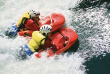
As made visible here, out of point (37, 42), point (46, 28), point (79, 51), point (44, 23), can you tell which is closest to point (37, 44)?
point (37, 42)

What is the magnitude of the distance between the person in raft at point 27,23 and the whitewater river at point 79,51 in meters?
0.36

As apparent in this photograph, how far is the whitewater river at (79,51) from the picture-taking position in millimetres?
5984

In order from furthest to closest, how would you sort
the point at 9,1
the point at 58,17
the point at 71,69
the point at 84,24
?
the point at 9,1
the point at 84,24
the point at 58,17
the point at 71,69

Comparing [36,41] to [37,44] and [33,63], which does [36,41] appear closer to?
[37,44]

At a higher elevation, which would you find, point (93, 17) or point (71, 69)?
point (93, 17)

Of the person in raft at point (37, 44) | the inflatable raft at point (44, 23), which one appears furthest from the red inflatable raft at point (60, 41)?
the inflatable raft at point (44, 23)

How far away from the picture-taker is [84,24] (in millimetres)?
7664

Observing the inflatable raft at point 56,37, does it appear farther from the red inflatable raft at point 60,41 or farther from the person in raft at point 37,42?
the person in raft at point 37,42

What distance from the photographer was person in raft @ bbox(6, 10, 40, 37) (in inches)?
259

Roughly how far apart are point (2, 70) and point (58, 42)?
2.42 m

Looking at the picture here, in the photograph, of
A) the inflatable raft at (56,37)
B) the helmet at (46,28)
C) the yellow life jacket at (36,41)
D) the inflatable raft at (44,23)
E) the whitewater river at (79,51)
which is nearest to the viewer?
the helmet at (46,28)

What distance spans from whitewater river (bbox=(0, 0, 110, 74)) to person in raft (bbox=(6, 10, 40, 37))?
14.3 inches

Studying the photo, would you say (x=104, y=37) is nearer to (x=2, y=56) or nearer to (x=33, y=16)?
(x=33, y=16)

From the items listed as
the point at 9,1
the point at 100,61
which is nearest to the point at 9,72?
the point at 100,61
